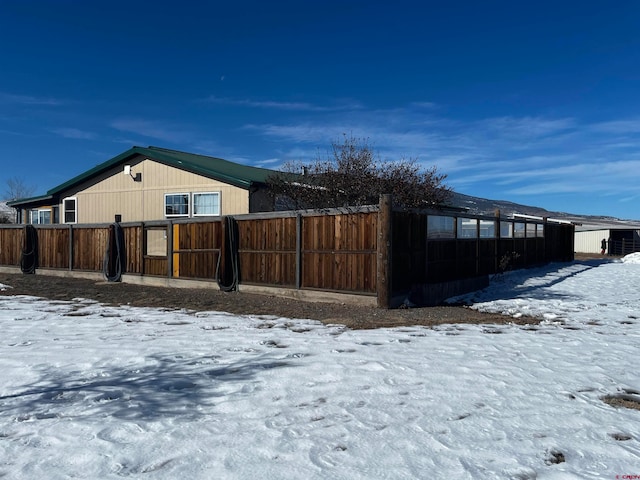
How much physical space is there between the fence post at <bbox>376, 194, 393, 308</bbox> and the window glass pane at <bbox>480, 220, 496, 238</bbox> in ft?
20.9

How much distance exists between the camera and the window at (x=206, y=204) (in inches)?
730

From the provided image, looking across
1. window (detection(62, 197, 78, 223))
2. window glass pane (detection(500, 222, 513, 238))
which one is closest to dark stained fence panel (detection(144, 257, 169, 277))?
window (detection(62, 197, 78, 223))

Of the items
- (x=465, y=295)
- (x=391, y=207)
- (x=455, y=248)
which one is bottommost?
(x=465, y=295)

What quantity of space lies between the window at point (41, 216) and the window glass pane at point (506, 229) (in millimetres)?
21436

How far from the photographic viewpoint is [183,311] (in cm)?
1005

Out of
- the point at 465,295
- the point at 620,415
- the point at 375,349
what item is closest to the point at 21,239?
the point at 465,295

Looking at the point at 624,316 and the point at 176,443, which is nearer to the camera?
the point at 176,443

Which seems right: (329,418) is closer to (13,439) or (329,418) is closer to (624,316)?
(13,439)

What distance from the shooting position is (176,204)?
19.7 meters

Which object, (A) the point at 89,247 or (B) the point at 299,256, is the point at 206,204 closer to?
(A) the point at 89,247

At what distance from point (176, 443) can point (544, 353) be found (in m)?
4.71

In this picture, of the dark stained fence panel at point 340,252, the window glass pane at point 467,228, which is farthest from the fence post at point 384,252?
the window glass pane at point 467,228

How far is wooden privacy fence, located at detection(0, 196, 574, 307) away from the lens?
34.4 feet

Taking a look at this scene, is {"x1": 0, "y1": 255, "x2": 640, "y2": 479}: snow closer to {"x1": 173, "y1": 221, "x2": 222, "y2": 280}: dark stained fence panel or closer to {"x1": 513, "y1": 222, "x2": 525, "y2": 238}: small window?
{"x1": 173, "y1": 221, "x2": 222, "y2": 280}: dark stained fence panel
